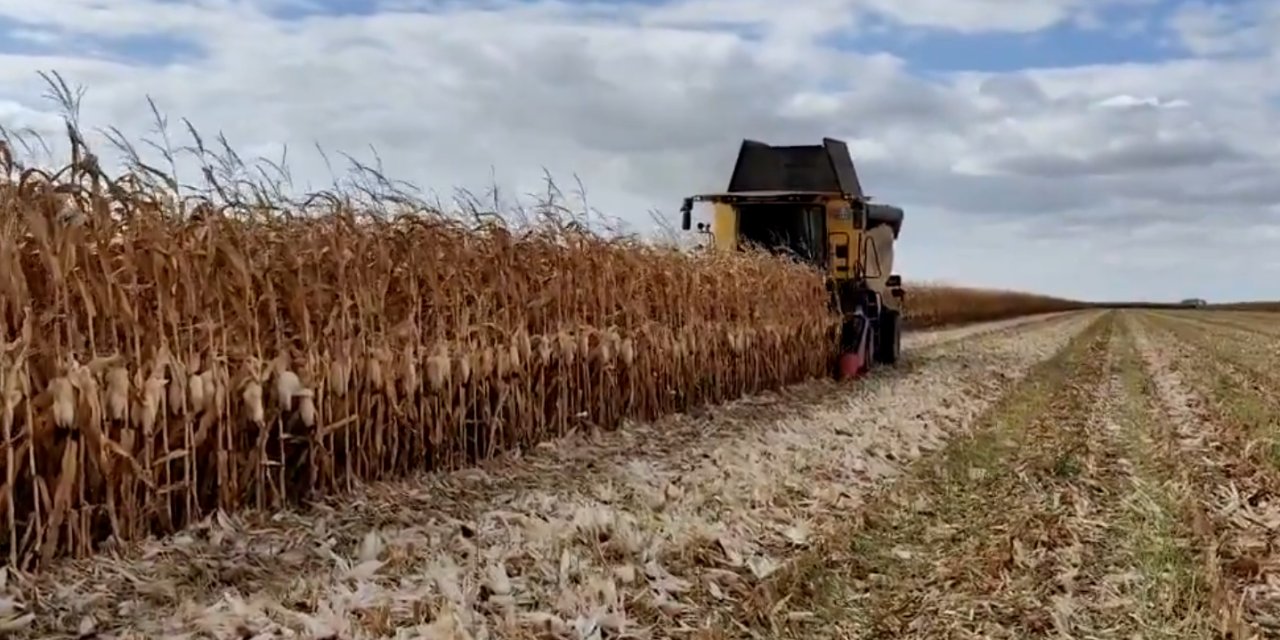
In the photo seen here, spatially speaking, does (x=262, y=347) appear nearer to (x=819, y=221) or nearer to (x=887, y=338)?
(x=819, y=221)

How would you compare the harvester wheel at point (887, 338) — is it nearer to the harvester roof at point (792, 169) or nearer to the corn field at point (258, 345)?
the harvester roof at point (792, 169)

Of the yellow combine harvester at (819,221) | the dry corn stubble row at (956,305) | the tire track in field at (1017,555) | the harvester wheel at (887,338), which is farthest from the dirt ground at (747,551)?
the dry corn stubble row at (956,305)

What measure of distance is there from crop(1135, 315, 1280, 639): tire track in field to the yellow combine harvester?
12.8 feet

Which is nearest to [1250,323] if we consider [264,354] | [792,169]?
[792,169]

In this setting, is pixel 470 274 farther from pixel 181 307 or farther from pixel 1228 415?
pixel 1228 415

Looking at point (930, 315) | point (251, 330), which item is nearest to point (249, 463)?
point (251, 330)

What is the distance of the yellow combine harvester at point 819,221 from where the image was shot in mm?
16312

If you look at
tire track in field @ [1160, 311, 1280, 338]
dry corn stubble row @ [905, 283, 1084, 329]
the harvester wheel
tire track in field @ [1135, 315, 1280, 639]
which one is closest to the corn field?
tire track in field @ [1135, 315, 1280, 639]

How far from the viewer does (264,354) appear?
6527 millimetres

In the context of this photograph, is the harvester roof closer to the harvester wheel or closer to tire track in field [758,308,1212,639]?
the harvester wheel

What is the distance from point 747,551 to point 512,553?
116cm

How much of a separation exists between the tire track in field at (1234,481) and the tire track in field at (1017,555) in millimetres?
148

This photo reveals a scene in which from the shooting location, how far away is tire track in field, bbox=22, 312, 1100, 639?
468 cm

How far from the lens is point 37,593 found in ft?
16.0
